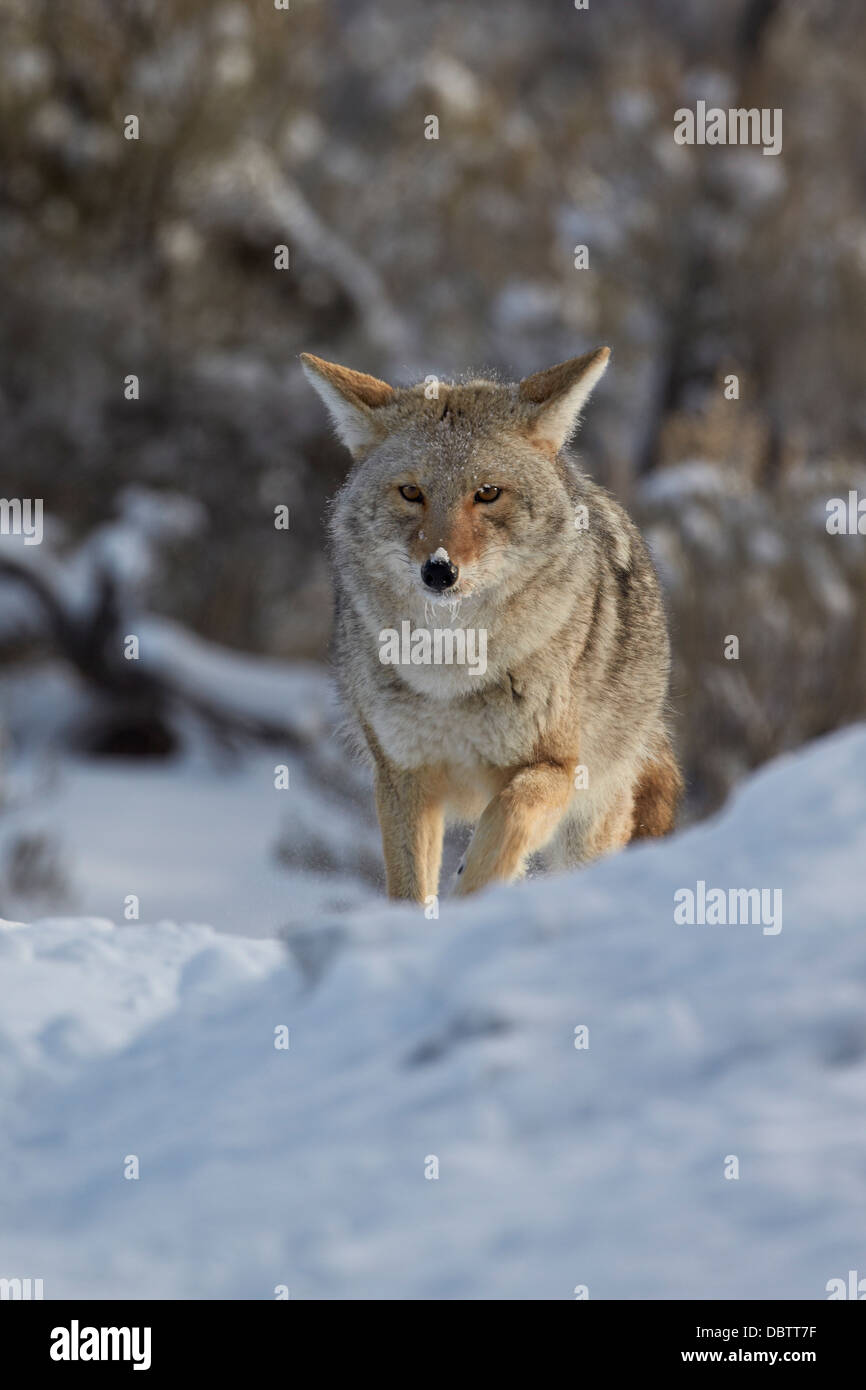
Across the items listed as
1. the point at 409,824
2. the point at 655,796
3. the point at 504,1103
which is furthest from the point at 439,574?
the point at 504,1103

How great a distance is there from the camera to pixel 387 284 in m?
20.6

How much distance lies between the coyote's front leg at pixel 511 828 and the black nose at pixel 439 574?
0.49 m

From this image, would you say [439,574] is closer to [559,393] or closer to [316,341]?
[559,393]

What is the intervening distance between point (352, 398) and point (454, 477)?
0.48m

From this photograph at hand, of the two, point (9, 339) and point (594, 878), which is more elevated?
point (9, 339)

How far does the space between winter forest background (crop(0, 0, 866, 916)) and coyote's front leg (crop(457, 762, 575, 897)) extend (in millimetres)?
5014

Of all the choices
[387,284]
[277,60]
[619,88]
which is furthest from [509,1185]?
[619,88]

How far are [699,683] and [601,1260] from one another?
7.72 meters

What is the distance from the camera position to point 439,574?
12.9ft

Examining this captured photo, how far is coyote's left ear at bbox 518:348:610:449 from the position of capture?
4324 millimetres

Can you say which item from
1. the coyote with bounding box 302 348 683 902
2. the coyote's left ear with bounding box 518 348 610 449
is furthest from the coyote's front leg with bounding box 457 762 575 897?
the coyote's left ear with bounding box 518 348 610 449

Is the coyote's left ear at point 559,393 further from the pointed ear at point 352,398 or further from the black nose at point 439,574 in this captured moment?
the black nose at point 439,574

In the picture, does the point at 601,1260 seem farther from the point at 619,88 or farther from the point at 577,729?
the point at 619,88

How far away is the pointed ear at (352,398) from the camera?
14.6 ft
